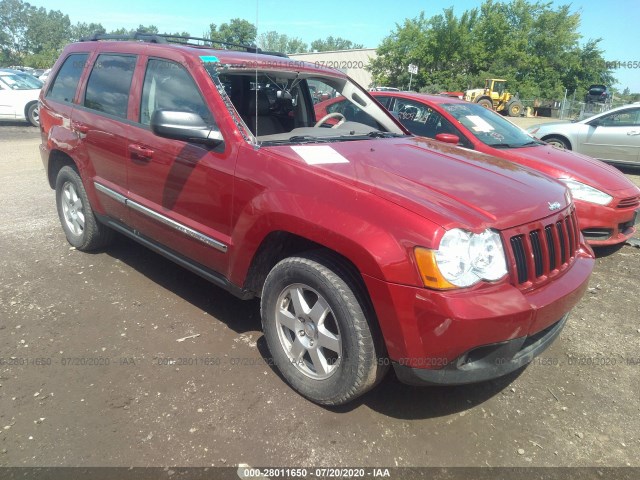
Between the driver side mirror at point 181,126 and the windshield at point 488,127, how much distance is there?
3769mm

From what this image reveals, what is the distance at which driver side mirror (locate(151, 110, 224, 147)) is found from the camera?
2.64 metres

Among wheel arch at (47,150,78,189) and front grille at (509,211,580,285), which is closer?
front grille at (509,211,580,285)

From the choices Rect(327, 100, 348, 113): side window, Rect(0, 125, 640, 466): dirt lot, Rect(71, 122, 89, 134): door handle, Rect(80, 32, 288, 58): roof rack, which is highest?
Rect(80, 32, 288, 58): roof rack

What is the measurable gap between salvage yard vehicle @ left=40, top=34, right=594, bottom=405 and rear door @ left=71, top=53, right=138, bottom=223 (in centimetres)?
2

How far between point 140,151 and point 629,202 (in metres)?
4.63

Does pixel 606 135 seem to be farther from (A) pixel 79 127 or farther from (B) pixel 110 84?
(A) pixel 79 127

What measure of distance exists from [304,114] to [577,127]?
7.96 metres

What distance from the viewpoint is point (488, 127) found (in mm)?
5820

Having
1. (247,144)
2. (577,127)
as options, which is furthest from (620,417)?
(577,127)

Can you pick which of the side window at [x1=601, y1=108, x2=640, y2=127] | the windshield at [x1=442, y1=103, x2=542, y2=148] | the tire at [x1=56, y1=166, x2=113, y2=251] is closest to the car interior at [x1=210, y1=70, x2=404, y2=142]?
the tire at [x1=56, y1=166, x2=113, y2=251]

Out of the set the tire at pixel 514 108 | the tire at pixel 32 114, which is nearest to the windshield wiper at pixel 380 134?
the tire at pixel 32 114

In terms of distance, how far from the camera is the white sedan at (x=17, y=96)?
1416 cm

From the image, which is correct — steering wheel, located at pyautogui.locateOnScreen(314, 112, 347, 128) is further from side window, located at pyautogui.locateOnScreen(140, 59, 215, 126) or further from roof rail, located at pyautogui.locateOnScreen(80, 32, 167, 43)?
roof rail, located at pyautogui.locateOnScreen(80, 32, 167, 43)

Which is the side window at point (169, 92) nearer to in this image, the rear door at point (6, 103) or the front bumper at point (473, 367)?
the front bumper at point (473, 367)
